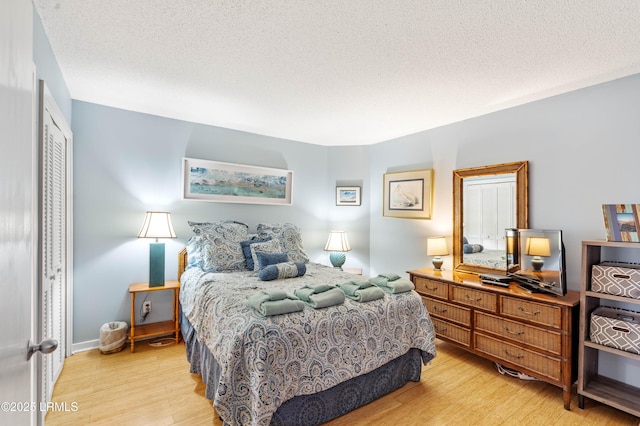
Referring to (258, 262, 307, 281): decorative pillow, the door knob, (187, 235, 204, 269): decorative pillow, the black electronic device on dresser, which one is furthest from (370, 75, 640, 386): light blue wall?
the door knob

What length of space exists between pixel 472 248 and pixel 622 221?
134cm

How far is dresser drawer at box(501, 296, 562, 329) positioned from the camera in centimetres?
227

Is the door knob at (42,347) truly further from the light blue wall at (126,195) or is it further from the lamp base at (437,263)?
the lamp base at (437,263)

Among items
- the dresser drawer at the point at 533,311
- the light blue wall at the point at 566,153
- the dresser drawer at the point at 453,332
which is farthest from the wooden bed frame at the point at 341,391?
the light blue wall at the point at 566,153

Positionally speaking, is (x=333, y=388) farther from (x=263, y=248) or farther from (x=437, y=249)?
(x=437, y=249)

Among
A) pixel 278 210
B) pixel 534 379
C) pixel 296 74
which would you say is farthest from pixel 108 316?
pixel 534 379

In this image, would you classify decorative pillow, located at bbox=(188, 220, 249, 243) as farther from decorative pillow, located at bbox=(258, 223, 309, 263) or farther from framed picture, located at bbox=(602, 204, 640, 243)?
framed picture, located at bbox=(602, 204, 640, 243)

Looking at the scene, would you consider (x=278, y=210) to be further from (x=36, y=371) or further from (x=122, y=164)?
(x=36, y=371)

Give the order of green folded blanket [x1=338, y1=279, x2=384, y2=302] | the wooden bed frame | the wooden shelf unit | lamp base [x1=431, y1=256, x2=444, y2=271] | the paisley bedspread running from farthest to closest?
lamp base [x1=431, y1=256, x2=444, y2=271], green folded blanket [x1=338, y1=279, x2=384, y2=302], the wooden shelf unit, the wooden bed frame, the paisley bedspread

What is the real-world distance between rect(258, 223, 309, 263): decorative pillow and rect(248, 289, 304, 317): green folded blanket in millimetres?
1503

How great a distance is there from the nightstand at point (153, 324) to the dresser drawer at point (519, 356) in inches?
119

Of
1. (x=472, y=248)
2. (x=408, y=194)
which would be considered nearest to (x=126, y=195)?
(x=408, y=194)

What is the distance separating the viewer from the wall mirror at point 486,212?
2922 mm

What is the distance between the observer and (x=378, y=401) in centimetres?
225
